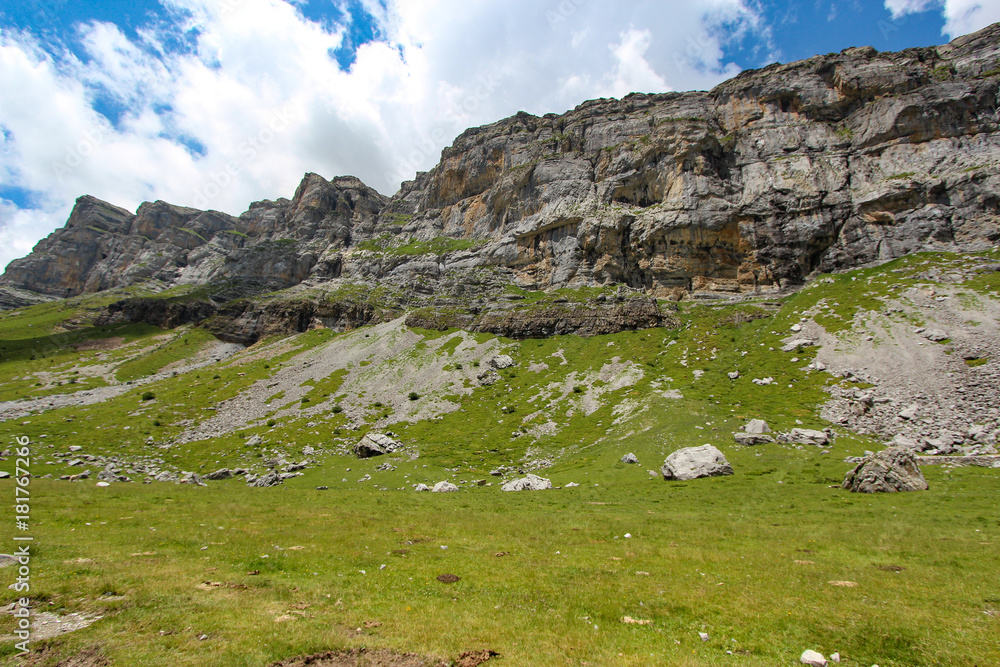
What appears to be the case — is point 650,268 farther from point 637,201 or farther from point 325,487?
point 325,487

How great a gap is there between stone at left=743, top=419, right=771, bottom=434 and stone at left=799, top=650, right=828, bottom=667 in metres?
37.4

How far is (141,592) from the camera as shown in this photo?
1150 centimetres

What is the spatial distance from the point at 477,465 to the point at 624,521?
24504mm

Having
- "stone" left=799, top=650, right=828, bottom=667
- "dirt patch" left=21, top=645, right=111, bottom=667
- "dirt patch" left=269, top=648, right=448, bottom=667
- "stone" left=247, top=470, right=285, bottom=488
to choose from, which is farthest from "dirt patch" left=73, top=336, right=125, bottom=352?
"stone" left=799, top=650, right=828, bottom=667

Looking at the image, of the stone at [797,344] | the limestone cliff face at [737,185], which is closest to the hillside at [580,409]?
the stone at [797,344]

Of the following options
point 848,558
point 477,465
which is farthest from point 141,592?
point 477,465

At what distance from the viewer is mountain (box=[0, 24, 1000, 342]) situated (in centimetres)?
7925

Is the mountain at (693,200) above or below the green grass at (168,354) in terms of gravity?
above

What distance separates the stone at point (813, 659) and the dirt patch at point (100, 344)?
16491 cm

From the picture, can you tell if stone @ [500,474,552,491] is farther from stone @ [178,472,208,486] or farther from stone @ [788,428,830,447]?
stone @ [178,472,208,486]

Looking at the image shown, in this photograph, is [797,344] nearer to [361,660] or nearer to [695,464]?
[695,464]

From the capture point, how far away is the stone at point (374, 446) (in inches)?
1994

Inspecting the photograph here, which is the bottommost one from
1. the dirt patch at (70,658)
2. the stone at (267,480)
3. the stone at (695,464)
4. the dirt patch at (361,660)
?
the stone at (267,480)

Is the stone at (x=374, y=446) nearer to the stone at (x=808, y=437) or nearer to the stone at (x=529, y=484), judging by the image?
the stone at (x=529, y=484)
